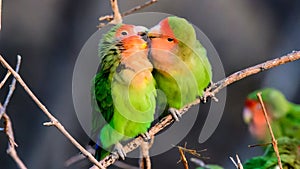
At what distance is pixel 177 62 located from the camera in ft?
3.93

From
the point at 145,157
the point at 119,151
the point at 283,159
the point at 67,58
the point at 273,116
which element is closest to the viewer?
the point at 145,157

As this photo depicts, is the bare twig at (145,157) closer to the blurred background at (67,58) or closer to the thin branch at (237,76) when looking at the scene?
the thin branch at (237,76)

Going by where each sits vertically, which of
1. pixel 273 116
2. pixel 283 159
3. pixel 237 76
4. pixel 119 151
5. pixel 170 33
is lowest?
pixel 273 116

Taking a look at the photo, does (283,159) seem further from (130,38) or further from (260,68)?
(130,38)

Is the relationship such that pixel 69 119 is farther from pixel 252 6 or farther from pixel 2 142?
pixel 252 6

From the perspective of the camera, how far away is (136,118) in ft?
3.97

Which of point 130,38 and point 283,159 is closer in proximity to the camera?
point 130,38

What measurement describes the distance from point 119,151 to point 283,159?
25.1 inches

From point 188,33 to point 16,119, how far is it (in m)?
2.56

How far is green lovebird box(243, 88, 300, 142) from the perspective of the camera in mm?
2756

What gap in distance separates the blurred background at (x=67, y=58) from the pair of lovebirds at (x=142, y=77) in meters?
2.26

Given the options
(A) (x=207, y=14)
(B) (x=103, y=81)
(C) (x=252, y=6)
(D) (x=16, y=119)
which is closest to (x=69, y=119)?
(D) (x=16, y=119)

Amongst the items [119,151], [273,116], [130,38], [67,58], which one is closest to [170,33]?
[130,38]

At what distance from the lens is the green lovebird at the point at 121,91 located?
1137 mm
